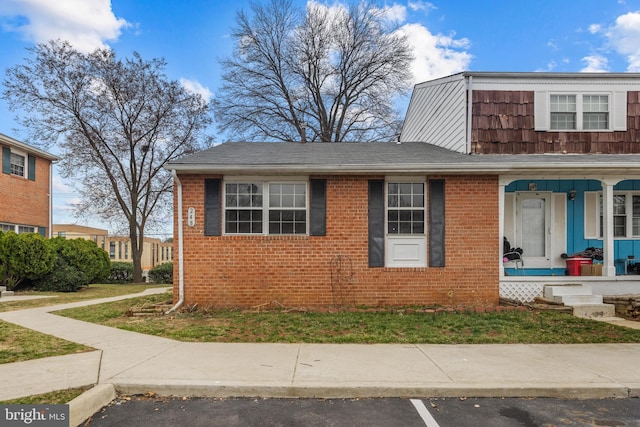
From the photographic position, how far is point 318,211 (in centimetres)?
943

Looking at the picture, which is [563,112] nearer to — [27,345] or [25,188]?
[27,345]

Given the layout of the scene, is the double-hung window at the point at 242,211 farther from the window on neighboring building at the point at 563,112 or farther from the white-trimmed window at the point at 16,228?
the white-trimmed window at the point at 16,228

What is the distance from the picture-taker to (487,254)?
9477 mm

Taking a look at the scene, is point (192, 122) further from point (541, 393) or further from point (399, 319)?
point (541, 393)

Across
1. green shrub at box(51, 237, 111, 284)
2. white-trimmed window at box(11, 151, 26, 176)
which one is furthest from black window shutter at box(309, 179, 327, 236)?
white-trimmed window at box(11, 151, 26, 176)

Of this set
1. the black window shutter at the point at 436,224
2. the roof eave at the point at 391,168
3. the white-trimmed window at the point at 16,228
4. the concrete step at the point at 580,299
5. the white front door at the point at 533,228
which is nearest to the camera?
the roof eave at the point at 391,168

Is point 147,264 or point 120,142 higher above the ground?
point 120,142

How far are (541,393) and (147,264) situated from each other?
189 feet

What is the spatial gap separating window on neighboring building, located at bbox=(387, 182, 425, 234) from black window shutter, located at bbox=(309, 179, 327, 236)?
1505 mm

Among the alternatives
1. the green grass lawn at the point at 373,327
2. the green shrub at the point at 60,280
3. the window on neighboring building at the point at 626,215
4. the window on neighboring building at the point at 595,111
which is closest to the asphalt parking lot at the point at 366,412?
the green grass lawn at the point at 373,327

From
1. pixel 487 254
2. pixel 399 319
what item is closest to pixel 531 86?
pixel 487 254

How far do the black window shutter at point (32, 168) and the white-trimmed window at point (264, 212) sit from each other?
52.6 ft

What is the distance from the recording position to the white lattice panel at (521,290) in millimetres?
9523

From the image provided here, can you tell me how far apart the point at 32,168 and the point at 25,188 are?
3.84ft
